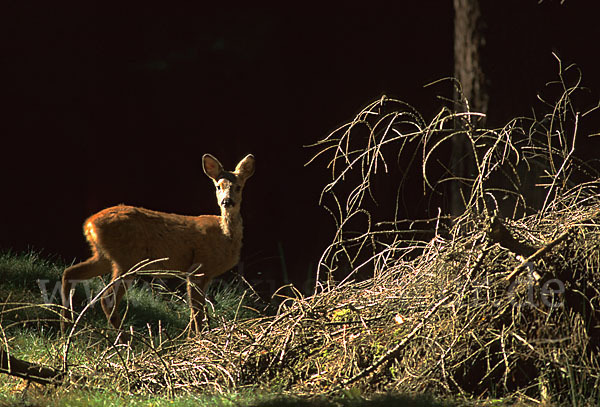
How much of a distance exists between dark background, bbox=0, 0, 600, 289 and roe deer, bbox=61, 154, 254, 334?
213 cm

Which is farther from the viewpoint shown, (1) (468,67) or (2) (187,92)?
(2) (187,92)

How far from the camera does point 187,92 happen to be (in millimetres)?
10000

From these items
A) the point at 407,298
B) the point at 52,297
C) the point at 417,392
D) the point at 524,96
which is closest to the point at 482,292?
the point at 407,298

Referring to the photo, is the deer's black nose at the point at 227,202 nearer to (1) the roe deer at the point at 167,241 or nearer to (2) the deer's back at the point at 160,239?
(1) the roe deer at the point at 167,241

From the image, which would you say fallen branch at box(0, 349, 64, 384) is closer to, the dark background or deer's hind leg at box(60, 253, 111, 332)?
deer's hind leg at box(60, 253, 111, 332)

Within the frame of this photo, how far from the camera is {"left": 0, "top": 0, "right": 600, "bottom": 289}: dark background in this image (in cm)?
986

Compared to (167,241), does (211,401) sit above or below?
above

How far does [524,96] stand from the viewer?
7.11m

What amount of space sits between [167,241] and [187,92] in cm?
293

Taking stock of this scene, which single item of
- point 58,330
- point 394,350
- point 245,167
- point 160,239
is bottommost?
point 58,330

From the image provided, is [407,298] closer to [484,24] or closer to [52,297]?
[484,24]

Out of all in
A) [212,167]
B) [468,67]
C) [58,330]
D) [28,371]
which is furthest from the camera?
[212,167]

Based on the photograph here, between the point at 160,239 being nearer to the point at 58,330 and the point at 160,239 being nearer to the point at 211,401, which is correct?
the point at 58,330

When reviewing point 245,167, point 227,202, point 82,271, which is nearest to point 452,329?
point 227,202
